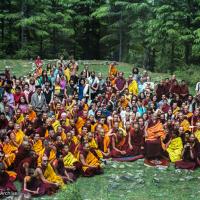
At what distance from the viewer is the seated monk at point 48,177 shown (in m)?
13.1

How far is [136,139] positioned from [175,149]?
4.36 ft

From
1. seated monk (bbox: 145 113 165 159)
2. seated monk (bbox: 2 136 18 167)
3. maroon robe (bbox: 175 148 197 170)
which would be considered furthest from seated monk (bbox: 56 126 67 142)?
maroon robe (bbox: 175 148 197 170)

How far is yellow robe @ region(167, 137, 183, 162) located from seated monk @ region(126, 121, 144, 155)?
944 mm

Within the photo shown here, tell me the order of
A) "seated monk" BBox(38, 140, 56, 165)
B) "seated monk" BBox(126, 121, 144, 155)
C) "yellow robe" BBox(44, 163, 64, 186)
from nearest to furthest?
"yellow robe" BBox(44, 163, 64, 186) → "seated monk" BBox(38, 140, 56, 165) → "seated monk" BBox(126, 121, 144, 155)

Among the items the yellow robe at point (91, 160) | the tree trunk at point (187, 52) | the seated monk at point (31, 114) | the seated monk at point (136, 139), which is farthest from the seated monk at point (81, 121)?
the tree trunk at point (187, 52)

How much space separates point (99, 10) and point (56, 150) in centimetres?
1919

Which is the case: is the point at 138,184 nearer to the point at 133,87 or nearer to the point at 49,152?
the point at 49,152

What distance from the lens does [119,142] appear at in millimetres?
16188

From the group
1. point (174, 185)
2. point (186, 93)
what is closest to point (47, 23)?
point (186, 93)

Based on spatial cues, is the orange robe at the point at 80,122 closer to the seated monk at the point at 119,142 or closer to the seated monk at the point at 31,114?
the seated monk at the point at 119,142

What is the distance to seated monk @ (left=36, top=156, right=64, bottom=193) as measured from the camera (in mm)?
13148

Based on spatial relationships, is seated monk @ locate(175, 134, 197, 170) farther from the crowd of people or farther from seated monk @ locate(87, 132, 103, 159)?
seated monk @ locate(87, 132, 103, 159)

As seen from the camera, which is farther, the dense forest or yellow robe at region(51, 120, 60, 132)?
the dense forest

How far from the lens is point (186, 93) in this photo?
Answer: 20.0 meters
